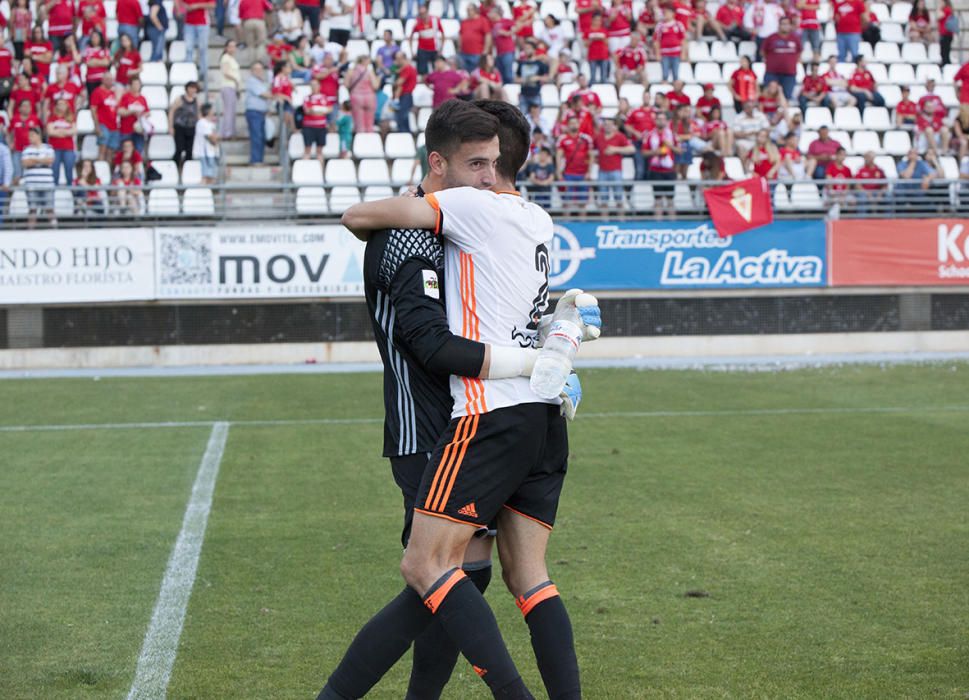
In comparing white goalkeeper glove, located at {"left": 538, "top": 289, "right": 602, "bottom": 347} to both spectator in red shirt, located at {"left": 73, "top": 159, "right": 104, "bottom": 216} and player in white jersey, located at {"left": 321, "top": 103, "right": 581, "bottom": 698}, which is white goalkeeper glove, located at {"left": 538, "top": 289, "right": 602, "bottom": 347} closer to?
player in white jersey, located at {"left": 321, "top": 103, "right": 581, "bottom": 698}

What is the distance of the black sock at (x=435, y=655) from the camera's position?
4.15 meters

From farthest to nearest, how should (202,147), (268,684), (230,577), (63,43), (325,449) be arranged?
1. (63,43)
2. (202,147)
3. (325,449)
4. (230,577)
5. (268,684)

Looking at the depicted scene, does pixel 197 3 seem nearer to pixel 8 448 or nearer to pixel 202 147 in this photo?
pixel 202 147

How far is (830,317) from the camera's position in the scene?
21.8 m

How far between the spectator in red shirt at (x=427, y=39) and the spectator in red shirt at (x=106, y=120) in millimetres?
5438

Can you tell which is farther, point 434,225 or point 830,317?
A: point 830,317

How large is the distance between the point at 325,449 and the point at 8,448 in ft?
8.72

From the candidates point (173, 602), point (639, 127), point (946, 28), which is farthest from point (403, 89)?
point (173, 602)

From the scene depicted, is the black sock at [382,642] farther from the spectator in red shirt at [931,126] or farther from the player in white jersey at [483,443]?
the spectator in red shirt at [931,126]

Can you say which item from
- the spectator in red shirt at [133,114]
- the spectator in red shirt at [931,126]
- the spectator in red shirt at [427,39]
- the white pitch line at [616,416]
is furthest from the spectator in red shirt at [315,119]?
the spectator in red shirt at [931,126]

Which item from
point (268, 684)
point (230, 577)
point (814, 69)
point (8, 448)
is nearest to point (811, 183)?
point (814, 69)

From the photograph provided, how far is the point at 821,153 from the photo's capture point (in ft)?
75.3

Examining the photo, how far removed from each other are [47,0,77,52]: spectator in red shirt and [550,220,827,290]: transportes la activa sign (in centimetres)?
932

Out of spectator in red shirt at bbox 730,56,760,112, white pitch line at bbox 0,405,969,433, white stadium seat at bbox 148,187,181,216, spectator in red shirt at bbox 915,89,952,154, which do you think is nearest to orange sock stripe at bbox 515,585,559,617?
white pitch line at bbox 0,405,969,433
